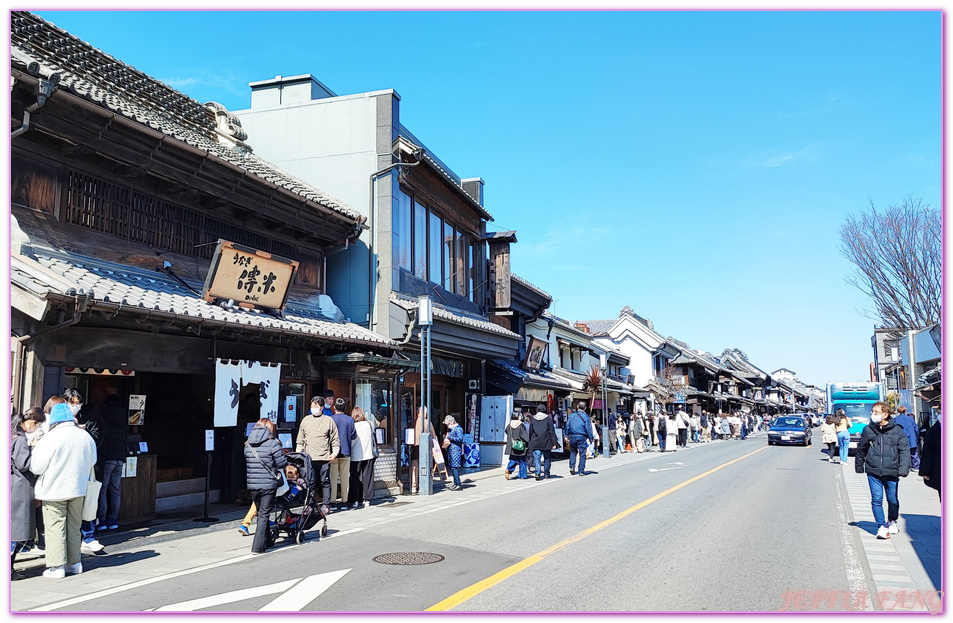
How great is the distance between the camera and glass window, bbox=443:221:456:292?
2130 centimetres

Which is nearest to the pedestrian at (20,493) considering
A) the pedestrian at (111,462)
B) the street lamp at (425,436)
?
the pedestrian at (111,462)

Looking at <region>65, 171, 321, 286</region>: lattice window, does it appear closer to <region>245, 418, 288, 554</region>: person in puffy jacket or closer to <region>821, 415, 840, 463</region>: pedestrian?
<region>245, 418, 288, 554</region>: person in puffy jacket

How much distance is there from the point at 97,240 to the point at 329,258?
6.63 m

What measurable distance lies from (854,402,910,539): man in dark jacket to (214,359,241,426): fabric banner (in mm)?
9669

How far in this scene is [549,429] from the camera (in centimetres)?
1870

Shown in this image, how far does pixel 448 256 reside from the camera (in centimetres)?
2159

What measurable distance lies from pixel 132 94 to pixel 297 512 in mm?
9859

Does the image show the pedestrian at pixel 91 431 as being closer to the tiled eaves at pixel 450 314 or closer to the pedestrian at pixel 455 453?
the tiled eaves at pixel 450 314

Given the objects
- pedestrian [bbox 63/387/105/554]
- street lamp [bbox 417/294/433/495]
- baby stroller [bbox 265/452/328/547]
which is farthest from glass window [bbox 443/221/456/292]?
pedestrian [bbox 63/387/105/554]

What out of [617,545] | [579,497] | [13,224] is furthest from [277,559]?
[579,497]

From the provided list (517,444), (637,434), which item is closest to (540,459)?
(517,444)

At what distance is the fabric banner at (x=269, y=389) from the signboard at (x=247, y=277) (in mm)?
1252

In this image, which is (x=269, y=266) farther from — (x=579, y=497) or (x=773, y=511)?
(x=773, y=511)

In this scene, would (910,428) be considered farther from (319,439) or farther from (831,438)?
(319,439)
